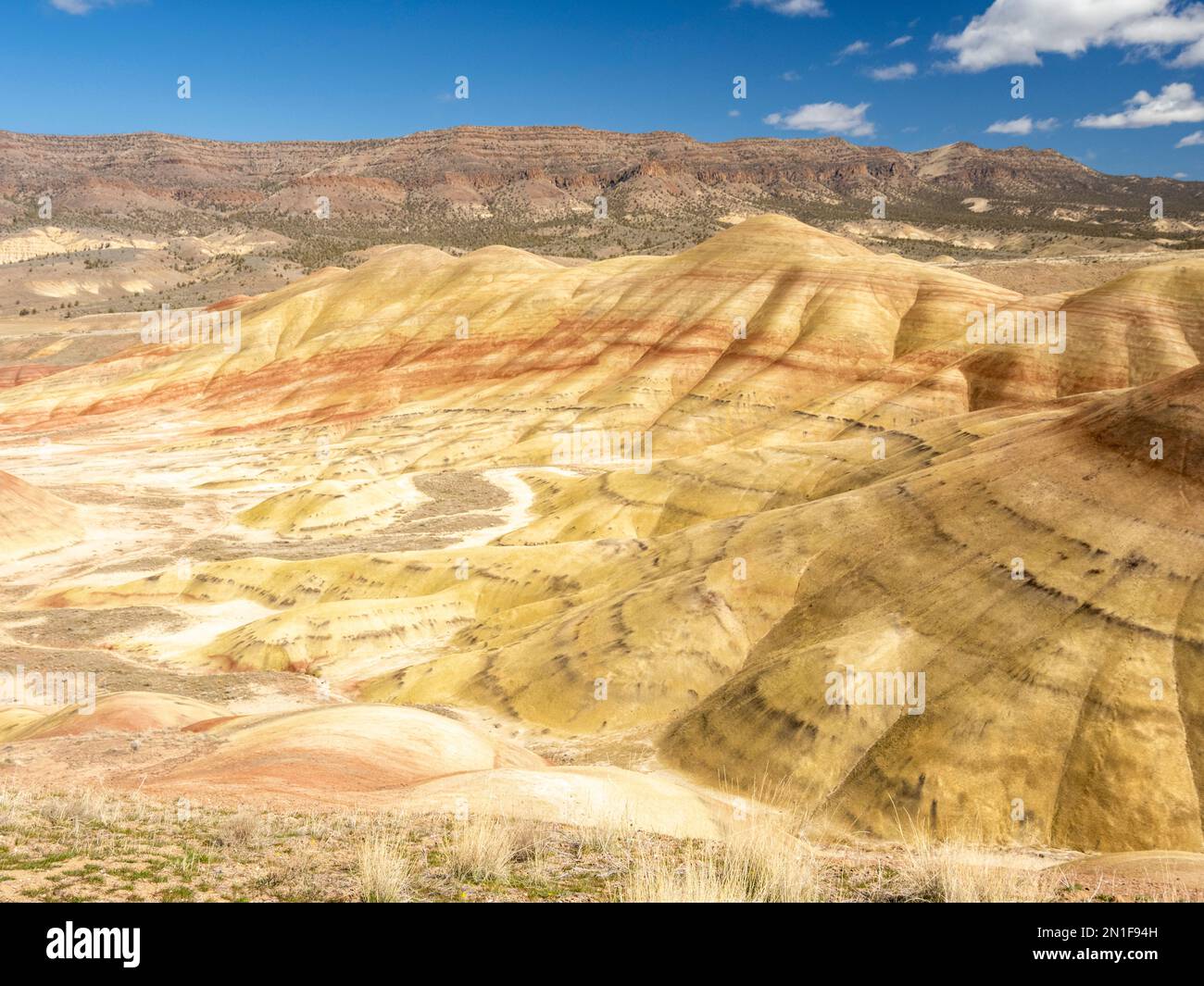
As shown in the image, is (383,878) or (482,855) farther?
(482,855)

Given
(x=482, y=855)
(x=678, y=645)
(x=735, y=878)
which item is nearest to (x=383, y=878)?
(x=482, y=855)

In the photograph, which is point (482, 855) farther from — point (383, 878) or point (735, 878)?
point (735, 878)

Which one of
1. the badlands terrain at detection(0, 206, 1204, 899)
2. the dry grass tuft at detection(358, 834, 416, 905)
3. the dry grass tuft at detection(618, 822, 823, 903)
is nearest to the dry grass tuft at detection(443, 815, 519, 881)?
the badlands terrain at detection(0, 206, 1204, 899)

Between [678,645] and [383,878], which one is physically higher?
[383,878]

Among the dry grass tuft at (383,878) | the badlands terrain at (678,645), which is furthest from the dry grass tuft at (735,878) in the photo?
the dry grass tuft at (383,878)

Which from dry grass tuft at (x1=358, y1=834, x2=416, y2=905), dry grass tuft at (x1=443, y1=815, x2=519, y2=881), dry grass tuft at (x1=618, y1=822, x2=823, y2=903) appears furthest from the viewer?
dry grass tuft at (x1=443, y1=815, x2=519, y2=881)

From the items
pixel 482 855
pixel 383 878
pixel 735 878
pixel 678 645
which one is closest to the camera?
pixel 383 878

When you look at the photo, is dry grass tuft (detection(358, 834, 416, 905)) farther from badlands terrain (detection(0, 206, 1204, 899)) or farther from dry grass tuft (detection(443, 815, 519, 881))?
dry grass tuft (detection(443, 815, 519, 881))
